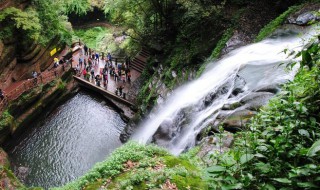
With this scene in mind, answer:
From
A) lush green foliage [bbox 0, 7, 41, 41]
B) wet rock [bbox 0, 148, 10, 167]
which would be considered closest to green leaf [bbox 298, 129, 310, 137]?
wet rock [bbox 0, 148, 10, 167]

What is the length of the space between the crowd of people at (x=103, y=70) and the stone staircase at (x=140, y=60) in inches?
22.8

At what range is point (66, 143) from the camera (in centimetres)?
1952

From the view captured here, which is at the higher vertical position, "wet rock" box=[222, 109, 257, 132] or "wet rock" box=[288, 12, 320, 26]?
"wet rock" box=[288, 12, 320, 26]

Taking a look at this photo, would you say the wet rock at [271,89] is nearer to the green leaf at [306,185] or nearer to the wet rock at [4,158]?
the green leaf at [306,185]

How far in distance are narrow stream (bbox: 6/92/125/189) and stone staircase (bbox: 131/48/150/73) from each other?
459 centimetres

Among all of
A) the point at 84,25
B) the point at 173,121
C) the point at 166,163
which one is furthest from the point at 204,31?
the point at 84,25

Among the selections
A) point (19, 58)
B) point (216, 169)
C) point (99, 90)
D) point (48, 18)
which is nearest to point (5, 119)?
point (19, 58)

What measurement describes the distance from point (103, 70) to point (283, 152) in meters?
22.4

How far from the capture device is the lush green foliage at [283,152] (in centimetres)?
330

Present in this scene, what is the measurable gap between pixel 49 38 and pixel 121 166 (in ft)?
54.4

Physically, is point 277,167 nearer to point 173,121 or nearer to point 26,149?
point 173,121

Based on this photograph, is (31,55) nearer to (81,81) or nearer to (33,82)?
(33,82)

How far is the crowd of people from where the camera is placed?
967 inches

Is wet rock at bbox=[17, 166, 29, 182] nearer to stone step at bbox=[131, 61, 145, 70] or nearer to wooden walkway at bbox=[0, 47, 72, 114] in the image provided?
wooden walkway at bbox=[0, 47, 72, 114]
